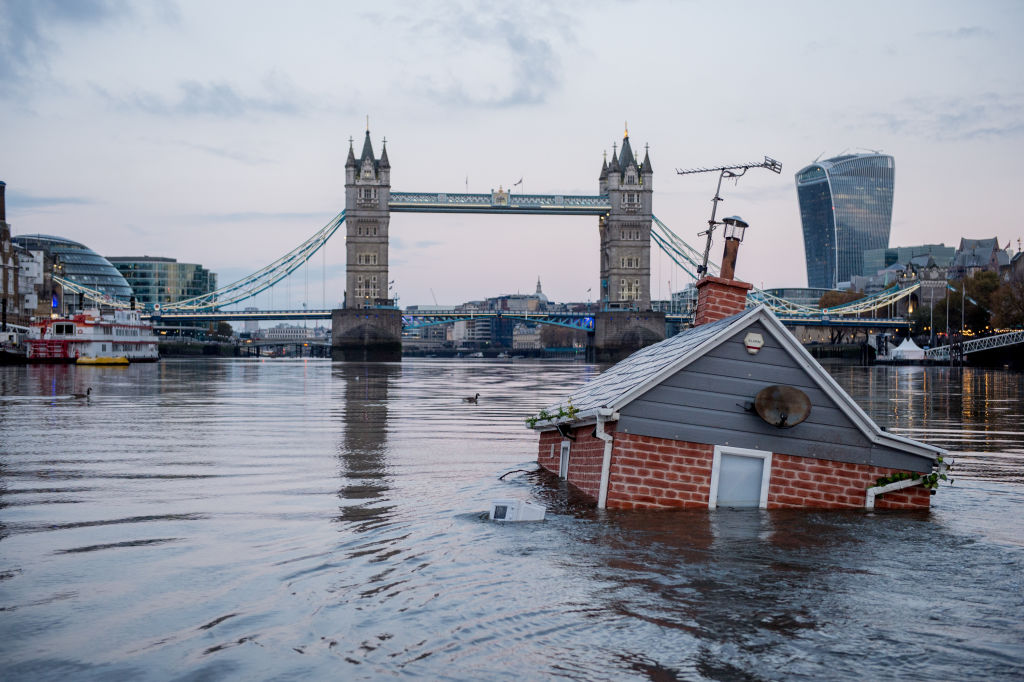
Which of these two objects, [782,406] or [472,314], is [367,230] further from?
[782,406]

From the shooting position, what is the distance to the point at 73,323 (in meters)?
84.5

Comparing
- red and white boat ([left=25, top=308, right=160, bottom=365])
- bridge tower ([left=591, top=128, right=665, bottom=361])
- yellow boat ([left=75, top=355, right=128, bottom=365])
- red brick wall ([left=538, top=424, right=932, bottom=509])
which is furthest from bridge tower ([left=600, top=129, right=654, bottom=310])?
red brick wall ([left=538, top=424, right=932, bottom=509])

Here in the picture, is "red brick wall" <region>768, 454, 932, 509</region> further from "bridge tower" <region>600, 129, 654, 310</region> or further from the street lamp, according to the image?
"bridge tower" <region>600, 129, 654, 310</region>

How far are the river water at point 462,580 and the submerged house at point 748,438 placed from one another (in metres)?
0.38

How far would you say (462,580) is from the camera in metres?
9.36

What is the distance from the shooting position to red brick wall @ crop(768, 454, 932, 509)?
12703mm

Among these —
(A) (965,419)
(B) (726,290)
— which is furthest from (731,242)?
(A) (965,419)

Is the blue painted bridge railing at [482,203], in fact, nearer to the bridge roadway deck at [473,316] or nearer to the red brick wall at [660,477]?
the bridge roadway deck at [473,316]

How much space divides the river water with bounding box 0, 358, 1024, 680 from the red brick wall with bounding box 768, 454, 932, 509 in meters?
0.28

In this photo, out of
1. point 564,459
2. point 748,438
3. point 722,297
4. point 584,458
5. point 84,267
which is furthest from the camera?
point 84,267

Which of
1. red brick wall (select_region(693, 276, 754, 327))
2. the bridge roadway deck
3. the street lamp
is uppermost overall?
the bridge roadway deck

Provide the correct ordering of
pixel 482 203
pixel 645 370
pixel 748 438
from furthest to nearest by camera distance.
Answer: pixel 482 203 < pixel 645 370 < pixel 748 438

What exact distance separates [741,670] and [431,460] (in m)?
11.8

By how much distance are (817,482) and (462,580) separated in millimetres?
5493
